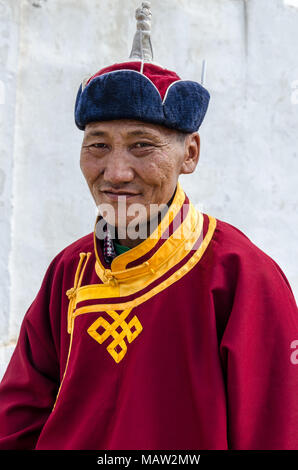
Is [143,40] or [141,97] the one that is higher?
[143,40]

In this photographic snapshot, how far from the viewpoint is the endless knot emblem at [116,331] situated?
1.67m

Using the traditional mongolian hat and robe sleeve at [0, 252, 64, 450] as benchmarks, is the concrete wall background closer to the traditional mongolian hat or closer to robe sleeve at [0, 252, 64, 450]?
robe sleeve at [0, 252, 64, 450]

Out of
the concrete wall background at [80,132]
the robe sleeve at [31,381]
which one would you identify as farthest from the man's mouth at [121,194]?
the concrete wall background at [80,132]

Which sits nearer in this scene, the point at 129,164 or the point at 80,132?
the point at 129,164

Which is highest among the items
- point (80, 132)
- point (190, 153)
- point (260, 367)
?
point (80, 132)

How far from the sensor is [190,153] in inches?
71.7

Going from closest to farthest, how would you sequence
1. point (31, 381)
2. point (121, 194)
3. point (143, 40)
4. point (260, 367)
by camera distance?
point (260, 367), point (121, 194), point (143, 40), point (31, 381)

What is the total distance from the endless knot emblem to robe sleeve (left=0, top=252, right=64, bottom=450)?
0.92 ft

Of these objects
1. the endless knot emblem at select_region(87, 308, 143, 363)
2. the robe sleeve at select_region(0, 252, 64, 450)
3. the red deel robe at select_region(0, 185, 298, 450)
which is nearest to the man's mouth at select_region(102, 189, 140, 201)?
the red deel robe at select_region(0, 185, 298, 450)

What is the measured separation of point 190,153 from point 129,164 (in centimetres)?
24

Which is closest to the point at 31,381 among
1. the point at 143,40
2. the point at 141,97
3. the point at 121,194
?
the point at 121,194

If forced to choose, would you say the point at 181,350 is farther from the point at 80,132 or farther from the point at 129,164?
the point at 80,132

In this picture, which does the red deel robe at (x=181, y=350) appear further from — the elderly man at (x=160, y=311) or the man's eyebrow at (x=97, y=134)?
the man's eyebrow at (x=97, y=134)
